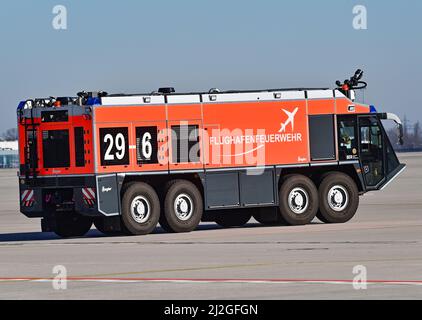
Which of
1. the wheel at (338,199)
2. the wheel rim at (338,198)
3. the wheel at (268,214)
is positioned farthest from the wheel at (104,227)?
the wheel rim at (338,198)

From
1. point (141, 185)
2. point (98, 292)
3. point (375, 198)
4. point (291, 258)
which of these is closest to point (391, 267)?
point (291, 258)

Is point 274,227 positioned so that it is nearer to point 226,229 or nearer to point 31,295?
point 226,229

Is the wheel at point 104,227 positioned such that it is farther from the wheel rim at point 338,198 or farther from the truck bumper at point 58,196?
the wheel rim at point 338,198

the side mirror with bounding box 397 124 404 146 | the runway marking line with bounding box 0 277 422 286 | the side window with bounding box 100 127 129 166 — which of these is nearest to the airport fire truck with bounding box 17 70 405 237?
the side window with bounding box 100 127 129 166

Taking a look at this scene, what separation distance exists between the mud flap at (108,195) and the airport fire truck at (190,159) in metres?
0.03

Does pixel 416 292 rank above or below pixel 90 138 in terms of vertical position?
below

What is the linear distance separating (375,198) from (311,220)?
15442 millimetres

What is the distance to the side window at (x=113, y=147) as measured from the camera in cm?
2778

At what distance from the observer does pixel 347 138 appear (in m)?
30.5

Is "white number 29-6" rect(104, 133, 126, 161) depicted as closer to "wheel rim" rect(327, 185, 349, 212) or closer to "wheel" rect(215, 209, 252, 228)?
"wheel" rect(215, 209, 252, 228)

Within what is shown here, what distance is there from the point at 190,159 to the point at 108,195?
2145 mm

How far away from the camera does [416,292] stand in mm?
15430

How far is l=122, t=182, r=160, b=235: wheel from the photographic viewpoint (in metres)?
27.7
